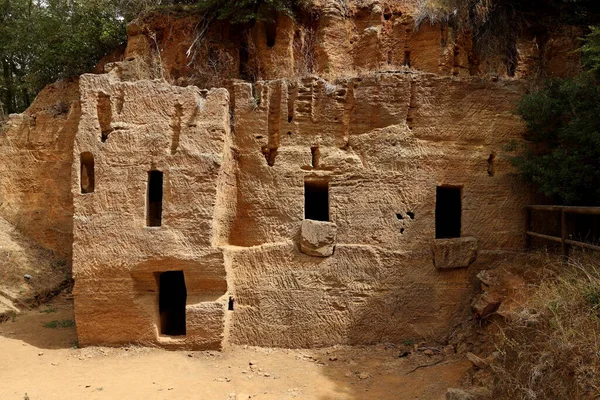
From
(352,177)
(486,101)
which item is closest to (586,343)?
(352,177)

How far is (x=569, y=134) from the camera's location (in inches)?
253

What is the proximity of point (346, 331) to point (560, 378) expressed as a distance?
3434mm

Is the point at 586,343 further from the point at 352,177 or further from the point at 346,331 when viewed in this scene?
the point at 352,177

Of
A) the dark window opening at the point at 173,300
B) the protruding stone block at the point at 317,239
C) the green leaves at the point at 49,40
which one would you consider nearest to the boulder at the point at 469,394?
the protruding stone block at the point at 317,239

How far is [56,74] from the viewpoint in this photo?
12531 millimetres

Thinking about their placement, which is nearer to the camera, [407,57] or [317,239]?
[317,239]

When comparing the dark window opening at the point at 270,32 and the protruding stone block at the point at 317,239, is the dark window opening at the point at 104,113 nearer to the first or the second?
the protruding stone block at the point at 317,239

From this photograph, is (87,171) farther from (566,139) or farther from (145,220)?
(566,139)

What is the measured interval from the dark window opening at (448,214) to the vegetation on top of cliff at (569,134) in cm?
157

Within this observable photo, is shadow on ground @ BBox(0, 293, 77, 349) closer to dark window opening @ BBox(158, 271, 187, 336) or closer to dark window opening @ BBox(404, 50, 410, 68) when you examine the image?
dark window opening @ BBox(158, 271, 187, 336)

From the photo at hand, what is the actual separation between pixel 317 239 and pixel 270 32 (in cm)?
585

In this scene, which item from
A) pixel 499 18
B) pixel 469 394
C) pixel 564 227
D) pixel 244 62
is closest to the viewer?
pixel 469 394

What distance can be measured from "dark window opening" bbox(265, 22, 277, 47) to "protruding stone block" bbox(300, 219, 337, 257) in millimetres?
5387

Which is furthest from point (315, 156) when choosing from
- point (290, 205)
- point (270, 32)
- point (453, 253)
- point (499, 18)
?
point (499, 18)
